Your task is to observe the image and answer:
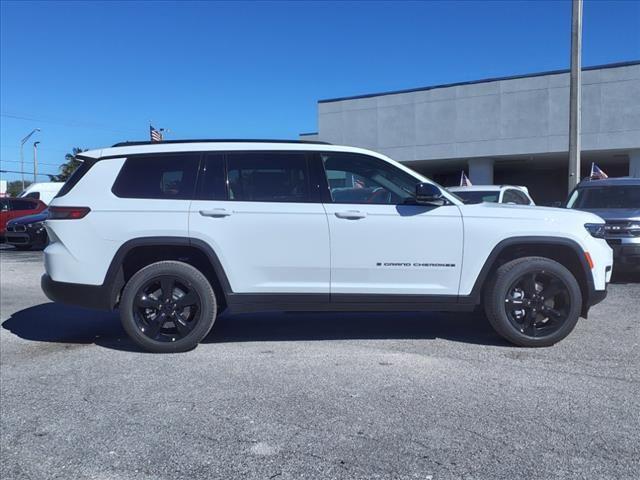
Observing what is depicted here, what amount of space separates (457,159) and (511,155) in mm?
3129

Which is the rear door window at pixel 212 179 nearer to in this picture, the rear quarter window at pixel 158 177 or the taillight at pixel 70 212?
the rear quarter window at pixel 158 177

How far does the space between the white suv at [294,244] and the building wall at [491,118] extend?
1058 inches

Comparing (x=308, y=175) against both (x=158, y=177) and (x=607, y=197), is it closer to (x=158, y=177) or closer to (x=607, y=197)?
(x=158, y=177)

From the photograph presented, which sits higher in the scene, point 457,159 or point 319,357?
point 457,159

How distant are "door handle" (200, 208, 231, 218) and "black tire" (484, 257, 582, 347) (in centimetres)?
257

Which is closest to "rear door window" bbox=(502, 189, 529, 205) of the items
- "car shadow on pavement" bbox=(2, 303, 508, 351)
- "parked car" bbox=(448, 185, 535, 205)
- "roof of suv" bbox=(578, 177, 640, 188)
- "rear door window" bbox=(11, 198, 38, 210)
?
"parked car" bbox=(448, 185, 535, 205)

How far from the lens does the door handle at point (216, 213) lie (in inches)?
210

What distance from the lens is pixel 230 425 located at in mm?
3859

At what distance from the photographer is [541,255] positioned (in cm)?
561

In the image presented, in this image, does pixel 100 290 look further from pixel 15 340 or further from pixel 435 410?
pixel 435 410

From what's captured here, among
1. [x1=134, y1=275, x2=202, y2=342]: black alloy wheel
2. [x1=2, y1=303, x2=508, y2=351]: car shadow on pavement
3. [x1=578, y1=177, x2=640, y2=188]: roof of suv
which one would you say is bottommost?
[x1=2, y1=303, x2=508, y2=351]: car shadow on pavement

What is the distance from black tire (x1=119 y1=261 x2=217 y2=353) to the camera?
5.41 m

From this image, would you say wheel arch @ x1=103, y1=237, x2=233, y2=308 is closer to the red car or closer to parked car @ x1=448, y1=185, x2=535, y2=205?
parked car @ x1=448, y1=185, x2=535, y2=205

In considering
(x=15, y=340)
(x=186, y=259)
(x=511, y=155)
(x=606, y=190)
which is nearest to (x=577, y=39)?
(x=606, y=190)
